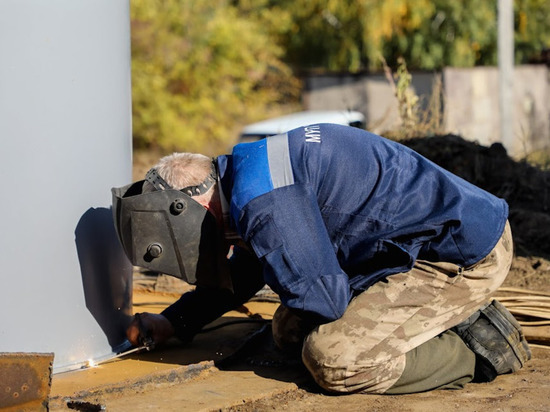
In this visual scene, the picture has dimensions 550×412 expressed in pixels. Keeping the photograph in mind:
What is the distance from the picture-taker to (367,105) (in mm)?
18312

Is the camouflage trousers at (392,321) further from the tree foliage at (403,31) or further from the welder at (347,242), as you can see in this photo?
the tree foliage at (403,31)

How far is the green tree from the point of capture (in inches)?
700

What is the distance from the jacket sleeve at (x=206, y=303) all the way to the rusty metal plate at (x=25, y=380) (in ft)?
3.15

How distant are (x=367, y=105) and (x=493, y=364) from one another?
1480cm

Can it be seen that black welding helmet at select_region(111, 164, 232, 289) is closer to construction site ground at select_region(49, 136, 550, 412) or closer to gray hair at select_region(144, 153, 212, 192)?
gray hair at select_region(144, 153, 212, 192)

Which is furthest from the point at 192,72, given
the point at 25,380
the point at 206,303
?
the point at 25,380

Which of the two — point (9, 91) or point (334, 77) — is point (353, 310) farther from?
point (334, 77)

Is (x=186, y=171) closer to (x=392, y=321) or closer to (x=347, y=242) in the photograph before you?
(x=347, y=242)

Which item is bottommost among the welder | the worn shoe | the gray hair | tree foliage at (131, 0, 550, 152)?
the worn shoe

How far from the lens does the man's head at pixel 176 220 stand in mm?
3490

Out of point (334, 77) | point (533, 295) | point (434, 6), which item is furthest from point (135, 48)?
point (533, 295)

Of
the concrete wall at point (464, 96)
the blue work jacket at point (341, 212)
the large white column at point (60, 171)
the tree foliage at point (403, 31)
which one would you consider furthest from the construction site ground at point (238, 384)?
the tree foliage at point (403, 31)

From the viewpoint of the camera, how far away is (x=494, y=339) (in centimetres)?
383

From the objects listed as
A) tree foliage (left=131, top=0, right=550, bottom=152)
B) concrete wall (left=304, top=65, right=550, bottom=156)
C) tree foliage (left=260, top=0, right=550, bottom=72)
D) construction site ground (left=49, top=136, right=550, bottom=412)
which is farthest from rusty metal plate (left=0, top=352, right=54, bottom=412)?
tree foliage (left=260, top=0, right=550, bottom=72)
